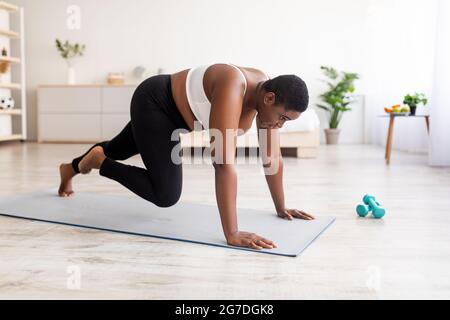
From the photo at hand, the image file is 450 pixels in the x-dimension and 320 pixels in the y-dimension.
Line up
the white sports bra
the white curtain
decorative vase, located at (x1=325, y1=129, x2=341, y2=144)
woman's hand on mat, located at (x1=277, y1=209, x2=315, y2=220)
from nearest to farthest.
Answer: the white sports bra < woman's hand on mat, located at (x1=277, y1=209, x2=315, y2=220) < the white curtain < decorative vase, located at (x1=325, y1=129, x2=341, y2=144)

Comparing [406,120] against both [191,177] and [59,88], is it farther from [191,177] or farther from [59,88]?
[59,88]

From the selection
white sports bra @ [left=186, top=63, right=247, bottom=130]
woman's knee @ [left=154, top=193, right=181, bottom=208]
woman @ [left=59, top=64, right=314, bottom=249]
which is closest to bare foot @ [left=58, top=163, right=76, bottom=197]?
woman @ [left=59, top=64, right=314, bottom=249]

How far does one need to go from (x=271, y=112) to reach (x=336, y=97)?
5.28 m

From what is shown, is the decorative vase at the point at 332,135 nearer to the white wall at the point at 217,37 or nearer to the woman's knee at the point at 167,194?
the white wall at the point at 217,37

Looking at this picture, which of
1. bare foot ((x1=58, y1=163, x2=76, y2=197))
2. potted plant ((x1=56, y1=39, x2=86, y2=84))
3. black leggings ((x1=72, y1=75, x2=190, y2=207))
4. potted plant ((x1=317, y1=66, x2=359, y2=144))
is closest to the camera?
black leggings ((x1=72, y1=75, x2=190, y2=207))

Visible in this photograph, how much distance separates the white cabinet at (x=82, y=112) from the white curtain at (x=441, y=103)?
13.4ft

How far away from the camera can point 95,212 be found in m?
2.25

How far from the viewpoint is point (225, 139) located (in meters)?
1.59

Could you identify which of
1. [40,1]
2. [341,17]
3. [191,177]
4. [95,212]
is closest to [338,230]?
[95,212]

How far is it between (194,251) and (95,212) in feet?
2.51

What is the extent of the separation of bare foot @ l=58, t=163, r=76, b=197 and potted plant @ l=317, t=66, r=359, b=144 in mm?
4723

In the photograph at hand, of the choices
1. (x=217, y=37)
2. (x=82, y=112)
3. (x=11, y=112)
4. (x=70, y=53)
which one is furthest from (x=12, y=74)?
(x=217, y=37)

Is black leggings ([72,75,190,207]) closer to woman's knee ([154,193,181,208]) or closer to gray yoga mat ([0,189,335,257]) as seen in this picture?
woman's knee ([154,193,181,208])

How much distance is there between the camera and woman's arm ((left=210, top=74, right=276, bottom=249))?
5.21 feet
